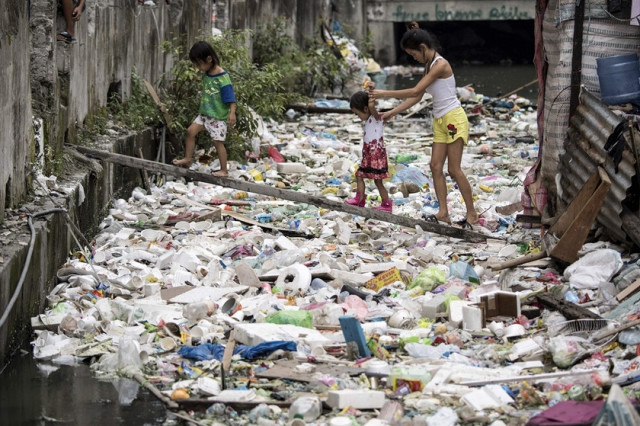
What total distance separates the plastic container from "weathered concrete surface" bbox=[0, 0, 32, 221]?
99.6 inches

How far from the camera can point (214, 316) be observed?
598 cm

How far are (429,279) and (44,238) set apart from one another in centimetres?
230

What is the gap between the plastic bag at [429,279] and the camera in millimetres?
6586

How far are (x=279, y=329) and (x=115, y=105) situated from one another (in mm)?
5207

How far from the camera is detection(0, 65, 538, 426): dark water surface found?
4.82m

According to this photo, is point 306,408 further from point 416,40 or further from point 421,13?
point 421,13

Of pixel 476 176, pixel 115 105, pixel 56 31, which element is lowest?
pixel 476 176

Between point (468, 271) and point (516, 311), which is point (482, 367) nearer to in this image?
point (516, 311)

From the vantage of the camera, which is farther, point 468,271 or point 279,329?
point 468,271

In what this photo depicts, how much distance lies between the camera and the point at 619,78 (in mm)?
7066

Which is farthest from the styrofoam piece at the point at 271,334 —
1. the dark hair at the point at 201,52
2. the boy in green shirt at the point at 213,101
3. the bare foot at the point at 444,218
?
the dark hair at the point at 201,52

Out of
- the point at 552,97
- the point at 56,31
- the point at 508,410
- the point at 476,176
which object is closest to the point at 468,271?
the point at 552,97

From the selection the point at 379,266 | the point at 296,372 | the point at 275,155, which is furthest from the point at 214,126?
the point at 296,372

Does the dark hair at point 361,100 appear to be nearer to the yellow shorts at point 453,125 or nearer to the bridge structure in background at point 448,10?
the yellow shorts at point 453,125
